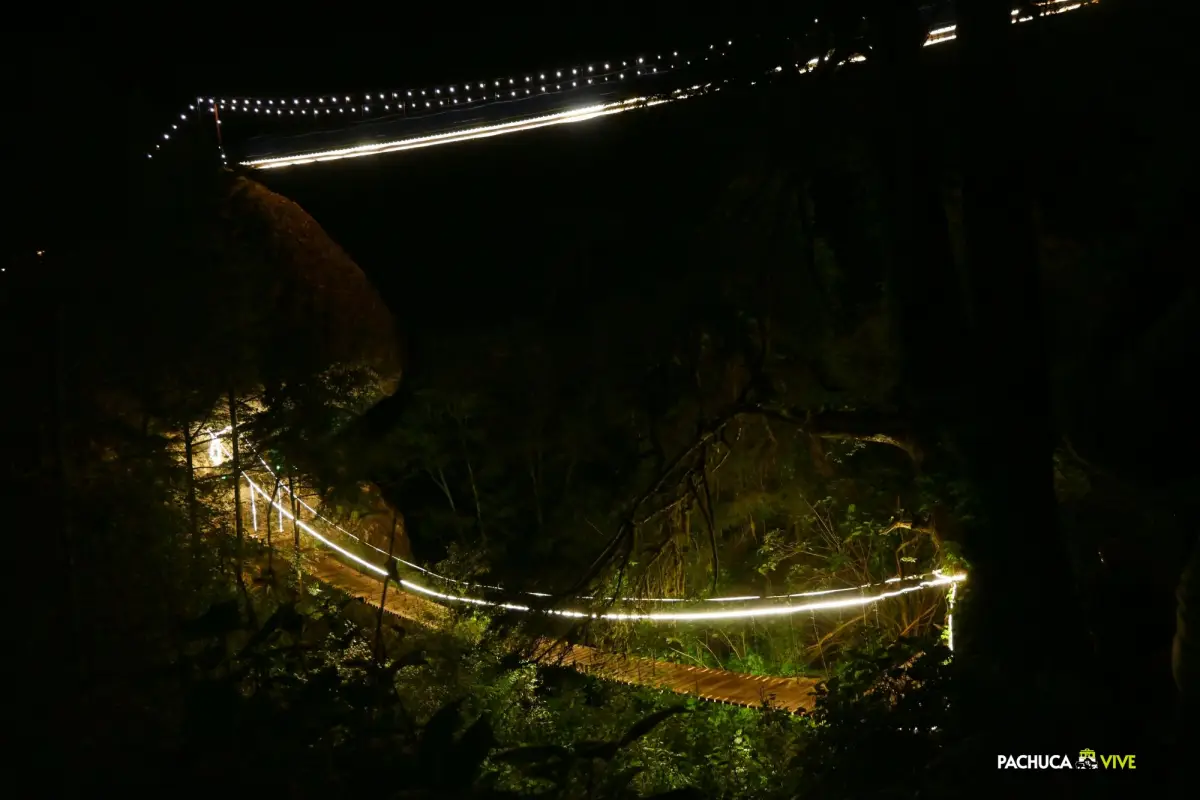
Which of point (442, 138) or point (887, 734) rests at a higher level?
point (442, 138)

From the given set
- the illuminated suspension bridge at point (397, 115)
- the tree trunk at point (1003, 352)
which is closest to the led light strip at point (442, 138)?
the illuminated suspension bridge at point (397, 115)

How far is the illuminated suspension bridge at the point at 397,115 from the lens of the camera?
7441mm

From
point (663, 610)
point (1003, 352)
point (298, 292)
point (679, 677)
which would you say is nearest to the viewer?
point (1003, 352)

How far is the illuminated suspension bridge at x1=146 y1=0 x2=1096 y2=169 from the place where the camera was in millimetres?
7441

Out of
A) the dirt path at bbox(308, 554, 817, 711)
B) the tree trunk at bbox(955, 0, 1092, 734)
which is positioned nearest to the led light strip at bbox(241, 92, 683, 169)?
the dirt path at bbox(308, 554, 817, 711)

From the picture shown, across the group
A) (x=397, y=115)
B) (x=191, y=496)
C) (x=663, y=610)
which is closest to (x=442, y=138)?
(x=397, y=115)

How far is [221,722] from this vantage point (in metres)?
1.55

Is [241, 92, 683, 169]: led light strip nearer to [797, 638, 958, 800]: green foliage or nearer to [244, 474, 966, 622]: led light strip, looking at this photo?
[244, 474, 966, 622]: led light strip

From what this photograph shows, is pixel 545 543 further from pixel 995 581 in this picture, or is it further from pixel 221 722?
pixel 221 722

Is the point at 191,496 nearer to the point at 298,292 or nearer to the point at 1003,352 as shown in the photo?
the point at 298,292

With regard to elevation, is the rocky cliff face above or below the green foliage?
above

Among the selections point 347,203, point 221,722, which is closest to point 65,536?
point 221,722

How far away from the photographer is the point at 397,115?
28.0 ft

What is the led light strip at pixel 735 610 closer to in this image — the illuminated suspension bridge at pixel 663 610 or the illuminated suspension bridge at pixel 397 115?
the illuminated suspension bridge at pixel 663 610
